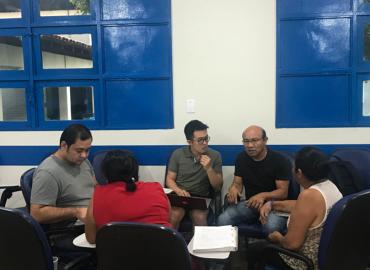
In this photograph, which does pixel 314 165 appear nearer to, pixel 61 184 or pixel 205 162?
pixel 205 162

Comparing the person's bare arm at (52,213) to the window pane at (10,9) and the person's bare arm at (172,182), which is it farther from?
the window pane at (10,9)

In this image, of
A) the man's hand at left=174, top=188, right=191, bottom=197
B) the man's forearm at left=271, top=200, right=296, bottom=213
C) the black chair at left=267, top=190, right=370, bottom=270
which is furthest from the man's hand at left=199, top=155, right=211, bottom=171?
the black chair at left=267, top=190, right=370, bottom=270

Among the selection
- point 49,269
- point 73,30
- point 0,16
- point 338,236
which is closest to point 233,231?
point 338,236

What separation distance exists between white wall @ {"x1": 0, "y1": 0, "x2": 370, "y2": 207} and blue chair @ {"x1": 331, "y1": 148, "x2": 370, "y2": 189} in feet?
0.75

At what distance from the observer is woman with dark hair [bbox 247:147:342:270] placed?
1846 mm

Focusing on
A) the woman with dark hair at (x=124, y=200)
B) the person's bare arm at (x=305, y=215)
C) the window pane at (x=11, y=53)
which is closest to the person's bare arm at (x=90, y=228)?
the woman with dark hair at (x=124, y=200)

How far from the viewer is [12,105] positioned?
152 inches

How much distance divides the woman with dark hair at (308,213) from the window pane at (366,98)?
171cm

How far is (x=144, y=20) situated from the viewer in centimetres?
352

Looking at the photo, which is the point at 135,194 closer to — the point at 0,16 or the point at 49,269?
the point at 49,269

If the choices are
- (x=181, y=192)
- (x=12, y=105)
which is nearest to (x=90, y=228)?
(x=181, y=192)

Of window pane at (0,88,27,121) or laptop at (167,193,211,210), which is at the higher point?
window pane at (0,88,27,121)

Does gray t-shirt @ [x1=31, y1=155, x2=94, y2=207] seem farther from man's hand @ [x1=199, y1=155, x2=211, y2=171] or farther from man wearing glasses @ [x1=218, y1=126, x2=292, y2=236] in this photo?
man wearing glasses @ [x1=218, y1=126, x2=292, y2=236]

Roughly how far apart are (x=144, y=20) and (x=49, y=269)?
2.46m
